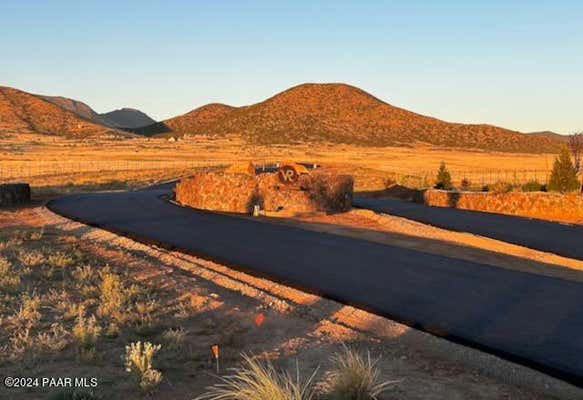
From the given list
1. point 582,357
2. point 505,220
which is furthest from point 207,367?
point 505,220

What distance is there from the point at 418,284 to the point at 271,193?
1533cm

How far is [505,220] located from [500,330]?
17354mm

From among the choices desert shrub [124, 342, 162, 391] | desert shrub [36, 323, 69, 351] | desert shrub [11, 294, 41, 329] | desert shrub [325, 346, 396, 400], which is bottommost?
desert shrub [11, 294, 41, 329]

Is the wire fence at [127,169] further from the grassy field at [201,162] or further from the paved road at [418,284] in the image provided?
the paved road at [418,284]

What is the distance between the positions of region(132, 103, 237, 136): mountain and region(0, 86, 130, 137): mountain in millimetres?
12700

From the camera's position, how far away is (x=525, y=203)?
29.5 metres

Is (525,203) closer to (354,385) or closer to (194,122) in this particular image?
(354,385)

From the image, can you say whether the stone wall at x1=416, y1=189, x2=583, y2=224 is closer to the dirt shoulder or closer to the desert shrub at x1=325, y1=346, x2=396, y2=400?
the dirt shoulder

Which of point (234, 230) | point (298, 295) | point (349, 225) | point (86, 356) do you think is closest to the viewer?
point (86, 356)

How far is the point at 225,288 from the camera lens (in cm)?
1156

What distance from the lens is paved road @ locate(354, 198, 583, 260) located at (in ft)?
60.7

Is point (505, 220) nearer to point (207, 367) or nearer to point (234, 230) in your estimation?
point (234, 230)


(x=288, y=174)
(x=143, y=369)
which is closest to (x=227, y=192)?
(x=288, y=174)

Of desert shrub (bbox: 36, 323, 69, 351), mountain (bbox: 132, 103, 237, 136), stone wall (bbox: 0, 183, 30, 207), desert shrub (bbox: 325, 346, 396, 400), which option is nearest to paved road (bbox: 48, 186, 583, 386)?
desert shrub (bbox: 325, 346, 396, 400)
